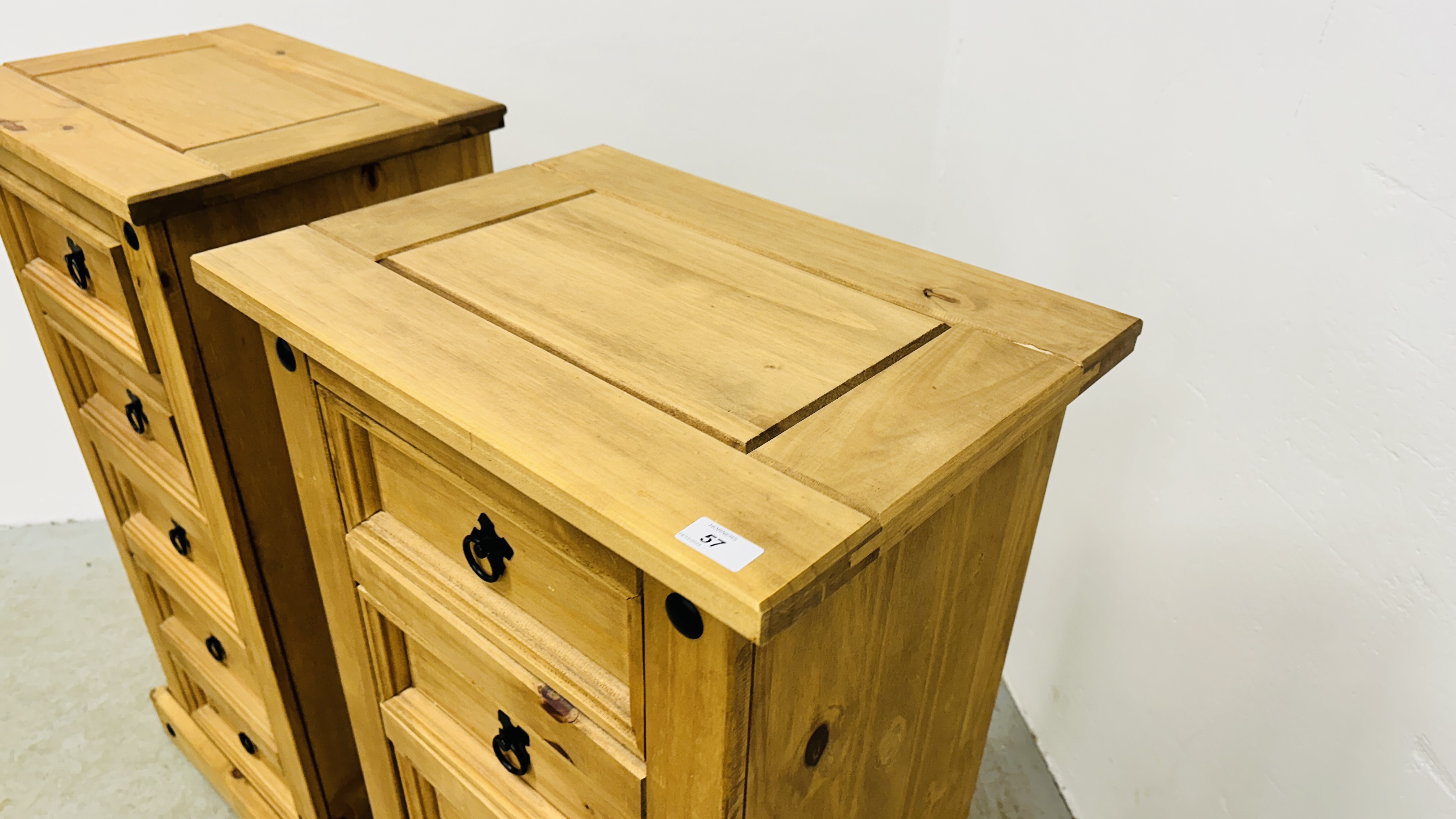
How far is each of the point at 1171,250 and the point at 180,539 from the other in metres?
1.31

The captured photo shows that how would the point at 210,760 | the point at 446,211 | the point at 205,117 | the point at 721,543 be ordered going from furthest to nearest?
the point at 210,760
the point at 205,117
the point at 446,211
the point at 721,543

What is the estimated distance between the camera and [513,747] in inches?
33.9

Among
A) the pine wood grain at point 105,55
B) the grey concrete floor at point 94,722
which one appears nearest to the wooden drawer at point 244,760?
the grey concrete floor at point 94,722

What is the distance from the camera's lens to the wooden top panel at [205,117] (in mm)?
940

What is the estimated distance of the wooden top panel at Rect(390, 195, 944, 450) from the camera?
26.5 inches

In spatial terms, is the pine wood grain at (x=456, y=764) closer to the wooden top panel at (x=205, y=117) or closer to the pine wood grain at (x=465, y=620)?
the pine wood grain at (x=465, y=620)

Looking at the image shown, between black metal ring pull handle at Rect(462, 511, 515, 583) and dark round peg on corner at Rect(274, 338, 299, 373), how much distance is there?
0.22 m

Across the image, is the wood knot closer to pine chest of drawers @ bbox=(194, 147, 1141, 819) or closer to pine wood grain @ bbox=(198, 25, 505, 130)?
pine chest of drawers @ bbox=(194, 147, 1141, 819)

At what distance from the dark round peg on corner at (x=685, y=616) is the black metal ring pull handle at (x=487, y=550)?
0.63ft

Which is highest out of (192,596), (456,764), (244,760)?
(456,764)

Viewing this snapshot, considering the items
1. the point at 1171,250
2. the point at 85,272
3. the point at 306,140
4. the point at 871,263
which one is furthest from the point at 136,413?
the point at 1171,250

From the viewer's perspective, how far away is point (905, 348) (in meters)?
0.73

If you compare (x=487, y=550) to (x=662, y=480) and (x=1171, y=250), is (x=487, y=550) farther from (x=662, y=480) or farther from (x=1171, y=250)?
(x=1171, y=250)

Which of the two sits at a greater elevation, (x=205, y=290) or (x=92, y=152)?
(x=92, y=152)
